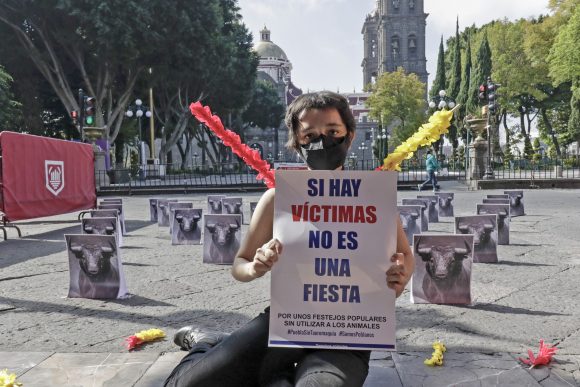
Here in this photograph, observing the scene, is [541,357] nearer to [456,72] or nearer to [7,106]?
[7,106]

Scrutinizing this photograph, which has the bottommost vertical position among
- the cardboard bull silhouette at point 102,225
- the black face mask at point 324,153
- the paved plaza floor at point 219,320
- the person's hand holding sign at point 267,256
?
the paved plaza floor at point 219,320

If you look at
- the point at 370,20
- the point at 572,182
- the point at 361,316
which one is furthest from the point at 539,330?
the point at 370,20

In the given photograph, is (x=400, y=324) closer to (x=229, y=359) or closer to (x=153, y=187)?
(x=229, y=359)

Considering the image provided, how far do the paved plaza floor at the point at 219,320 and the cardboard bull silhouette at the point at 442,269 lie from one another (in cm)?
14

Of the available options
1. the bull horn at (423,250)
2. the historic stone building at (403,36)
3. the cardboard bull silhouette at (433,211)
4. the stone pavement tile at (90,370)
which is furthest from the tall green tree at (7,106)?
the historic stone building at (403,36)

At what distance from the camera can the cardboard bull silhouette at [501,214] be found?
25.1 ft

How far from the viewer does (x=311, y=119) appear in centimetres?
222

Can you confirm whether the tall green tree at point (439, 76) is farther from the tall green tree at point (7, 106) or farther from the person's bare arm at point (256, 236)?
the person's bare arm at point (256, 236)

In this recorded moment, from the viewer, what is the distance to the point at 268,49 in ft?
333

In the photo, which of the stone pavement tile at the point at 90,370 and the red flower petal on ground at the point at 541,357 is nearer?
the stone pavement tile at the point at 90,370

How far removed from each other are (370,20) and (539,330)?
111 m

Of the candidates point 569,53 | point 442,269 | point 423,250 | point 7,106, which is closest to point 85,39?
point 7,106

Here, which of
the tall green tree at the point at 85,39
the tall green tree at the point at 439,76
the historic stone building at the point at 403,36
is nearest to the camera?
the tall green tree at the point at 85,39

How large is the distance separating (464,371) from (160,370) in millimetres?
1812
